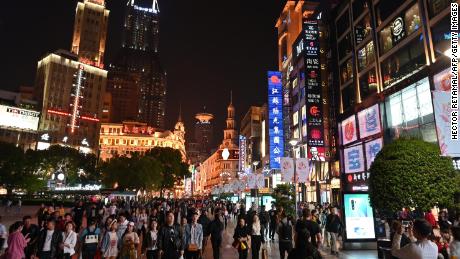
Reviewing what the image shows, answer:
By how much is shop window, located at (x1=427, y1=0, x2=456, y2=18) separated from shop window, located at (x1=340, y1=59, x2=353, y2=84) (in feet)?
45.1

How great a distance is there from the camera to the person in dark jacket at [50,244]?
33.0ft

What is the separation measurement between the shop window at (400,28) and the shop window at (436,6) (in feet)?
3.64

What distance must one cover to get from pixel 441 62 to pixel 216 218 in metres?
20.6

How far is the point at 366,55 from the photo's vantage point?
35.9m

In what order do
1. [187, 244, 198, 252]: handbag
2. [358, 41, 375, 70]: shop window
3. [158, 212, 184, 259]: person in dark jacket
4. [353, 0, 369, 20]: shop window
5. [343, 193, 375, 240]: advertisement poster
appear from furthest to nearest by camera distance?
[353, 0, 369, 20]: shop window
[358, 41, 375, 70]: shop window
[343, 193, 375, 240]: advertisement poster
[187, 244, 198, 252]: handbag
[158, 212, 184, 259]: person in dark jacket

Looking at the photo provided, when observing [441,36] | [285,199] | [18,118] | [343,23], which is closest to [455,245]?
[285,199]

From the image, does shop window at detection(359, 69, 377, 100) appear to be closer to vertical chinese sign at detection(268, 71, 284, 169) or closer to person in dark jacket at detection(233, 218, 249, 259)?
vertical chinese sign at detection(268, 71, 284, 169)

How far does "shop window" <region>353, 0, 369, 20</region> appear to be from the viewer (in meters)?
36.6

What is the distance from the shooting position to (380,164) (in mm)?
17297

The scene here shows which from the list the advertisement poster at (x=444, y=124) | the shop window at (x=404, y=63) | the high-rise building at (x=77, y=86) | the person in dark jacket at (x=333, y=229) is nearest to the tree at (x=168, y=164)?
the high-rise building at (x=77, y=86)

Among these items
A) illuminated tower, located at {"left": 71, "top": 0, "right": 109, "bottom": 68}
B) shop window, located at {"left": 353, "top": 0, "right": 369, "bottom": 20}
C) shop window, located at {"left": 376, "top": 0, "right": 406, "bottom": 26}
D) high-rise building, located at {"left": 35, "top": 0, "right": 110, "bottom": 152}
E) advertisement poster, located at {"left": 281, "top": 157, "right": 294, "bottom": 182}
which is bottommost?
advertisement poster, located at {"left": 281, "top": 157, "right": 294, "bottom": 182}

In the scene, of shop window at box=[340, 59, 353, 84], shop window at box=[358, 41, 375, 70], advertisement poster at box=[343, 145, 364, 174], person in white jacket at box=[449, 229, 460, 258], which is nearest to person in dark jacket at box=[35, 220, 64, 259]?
person in white jacket at box=[449, 229, 460, 258]

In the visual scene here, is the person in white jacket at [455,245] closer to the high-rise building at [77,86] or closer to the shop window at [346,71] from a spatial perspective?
the shop window at [346,71]

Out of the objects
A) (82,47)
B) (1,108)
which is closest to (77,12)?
(82,47)
